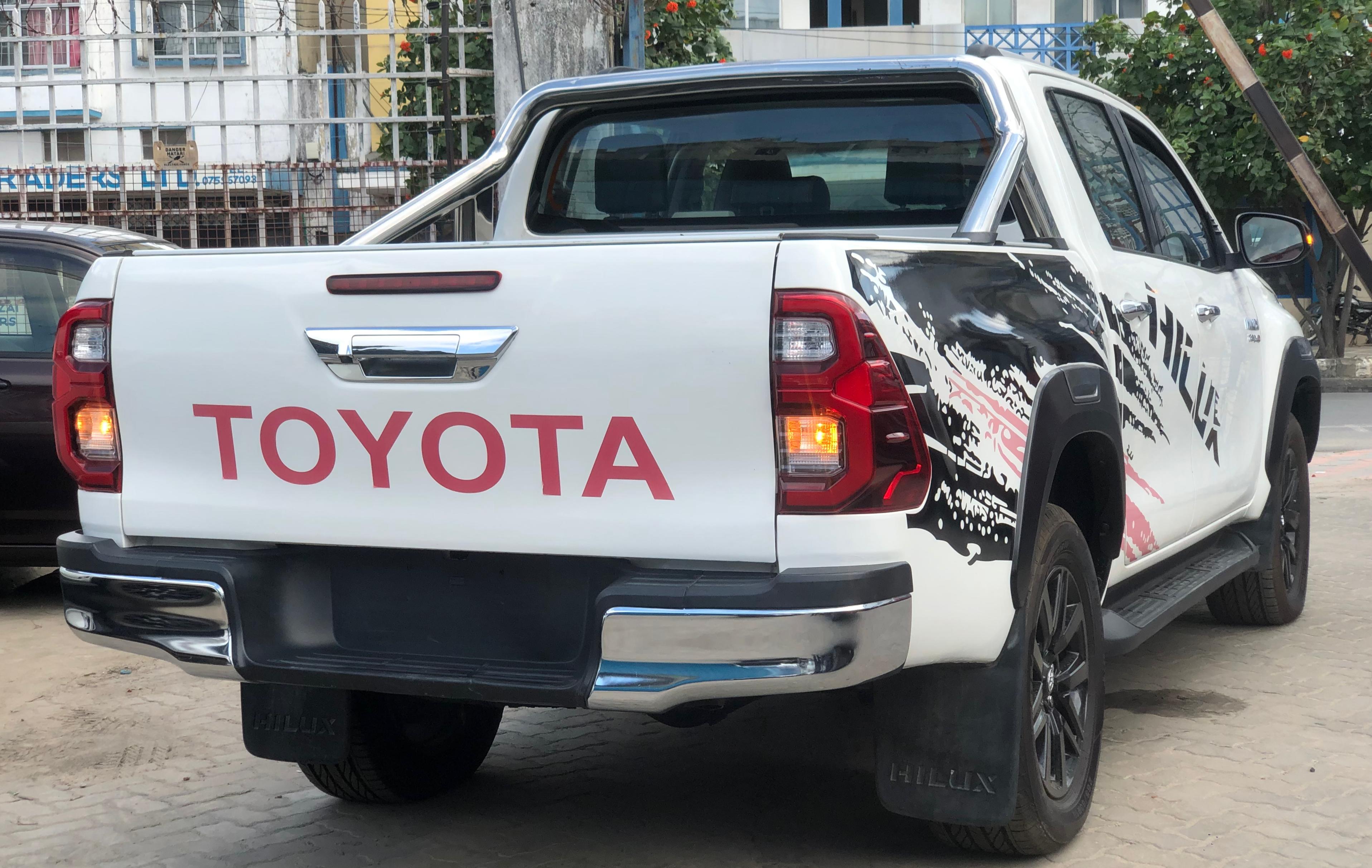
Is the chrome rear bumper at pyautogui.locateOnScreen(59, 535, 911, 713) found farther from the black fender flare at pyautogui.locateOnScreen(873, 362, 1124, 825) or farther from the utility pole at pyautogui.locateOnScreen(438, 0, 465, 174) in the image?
the utility pole at pyautogui.locateOnScreen(438, 0, 465, 174)

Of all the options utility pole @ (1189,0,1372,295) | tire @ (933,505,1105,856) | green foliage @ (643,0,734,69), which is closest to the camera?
tire @ (933,505,1105,856)

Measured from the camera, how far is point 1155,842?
142 inches

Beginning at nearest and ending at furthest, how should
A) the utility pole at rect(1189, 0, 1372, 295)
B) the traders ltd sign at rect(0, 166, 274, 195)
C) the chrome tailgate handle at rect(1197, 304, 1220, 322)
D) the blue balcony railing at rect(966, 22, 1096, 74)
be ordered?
the chrome tailgate handle at rect(1197, 304, 1220, 322) < the traders ltd sign at rect(0, 166, 274, 195) < the utility pole at rect(1189, 0, 1372, 295) < the blue balcony railing at rect(966, 22, 1096, 74)

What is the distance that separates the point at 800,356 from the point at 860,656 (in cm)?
55

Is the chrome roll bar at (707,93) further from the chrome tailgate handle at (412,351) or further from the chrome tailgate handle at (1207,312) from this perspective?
the chrome tailgate handle at (1207,312)

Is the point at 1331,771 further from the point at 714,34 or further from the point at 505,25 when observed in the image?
the point at 714,34

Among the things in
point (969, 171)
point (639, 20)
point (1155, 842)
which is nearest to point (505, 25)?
point (639, 20)

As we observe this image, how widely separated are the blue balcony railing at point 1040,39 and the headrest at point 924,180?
25.5m

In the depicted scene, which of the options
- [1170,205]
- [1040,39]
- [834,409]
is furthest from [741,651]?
[1040,39]

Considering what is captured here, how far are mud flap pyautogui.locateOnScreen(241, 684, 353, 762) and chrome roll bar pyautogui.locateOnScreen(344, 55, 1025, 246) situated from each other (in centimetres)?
110

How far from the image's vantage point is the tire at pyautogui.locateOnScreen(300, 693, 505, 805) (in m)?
3.89

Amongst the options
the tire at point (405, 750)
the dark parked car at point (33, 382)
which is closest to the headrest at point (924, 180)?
the tire at point (405, 750)

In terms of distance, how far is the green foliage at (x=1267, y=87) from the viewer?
58.6 ft

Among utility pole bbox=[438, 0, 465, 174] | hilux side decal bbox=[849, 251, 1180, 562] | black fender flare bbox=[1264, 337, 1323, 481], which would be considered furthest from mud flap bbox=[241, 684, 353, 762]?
utility pole bbox=[438, 0, 465, 174]
